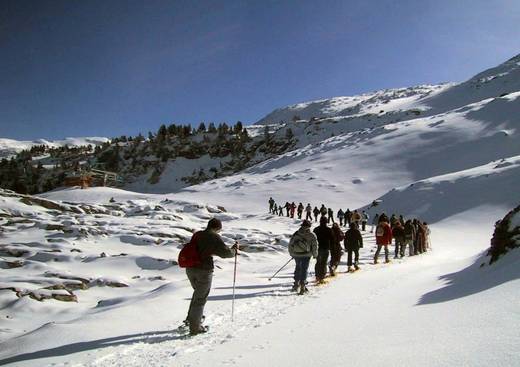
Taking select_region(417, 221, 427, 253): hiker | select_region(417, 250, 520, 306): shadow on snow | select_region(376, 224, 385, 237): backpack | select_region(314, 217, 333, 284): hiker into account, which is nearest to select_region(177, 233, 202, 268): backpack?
select_region(417, 250, 520, 306): shadow on snow

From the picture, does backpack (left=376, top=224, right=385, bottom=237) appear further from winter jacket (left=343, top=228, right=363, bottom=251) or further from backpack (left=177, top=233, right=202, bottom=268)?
backpack (left=177, top=233, right=202, bottom=268)

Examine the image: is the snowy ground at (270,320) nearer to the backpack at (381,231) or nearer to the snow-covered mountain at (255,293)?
the snow-covered mountain at (255,293)

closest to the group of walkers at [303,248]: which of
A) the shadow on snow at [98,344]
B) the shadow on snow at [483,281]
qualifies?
the shadow on snow at [98,344]

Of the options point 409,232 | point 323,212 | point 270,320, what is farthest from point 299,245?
point 323,212

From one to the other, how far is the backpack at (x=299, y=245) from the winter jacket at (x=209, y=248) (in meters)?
4.01

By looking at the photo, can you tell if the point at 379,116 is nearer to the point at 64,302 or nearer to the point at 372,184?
the point at 372,184

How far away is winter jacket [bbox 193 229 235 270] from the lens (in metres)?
6.84

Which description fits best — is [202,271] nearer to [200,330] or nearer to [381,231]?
[200,330]

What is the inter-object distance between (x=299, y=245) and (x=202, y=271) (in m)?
4.23

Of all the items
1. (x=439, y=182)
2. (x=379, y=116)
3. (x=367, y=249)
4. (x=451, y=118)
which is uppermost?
(x=379, y=116)

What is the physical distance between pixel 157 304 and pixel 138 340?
2719 millimetres

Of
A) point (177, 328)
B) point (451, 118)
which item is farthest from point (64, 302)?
point (451, 118)

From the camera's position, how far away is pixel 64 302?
472 inches

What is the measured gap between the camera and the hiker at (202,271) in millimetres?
6797
